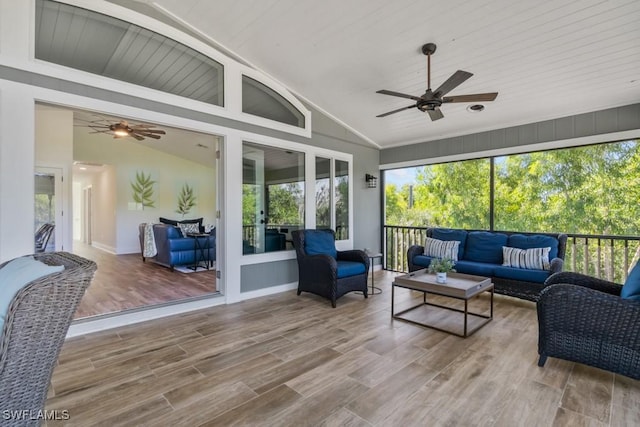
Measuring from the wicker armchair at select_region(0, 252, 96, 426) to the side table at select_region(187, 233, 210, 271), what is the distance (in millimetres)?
5116

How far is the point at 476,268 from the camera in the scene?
4.23m

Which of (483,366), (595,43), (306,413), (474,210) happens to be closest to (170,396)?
(306,413)

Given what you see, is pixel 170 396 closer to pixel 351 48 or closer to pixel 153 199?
pixel 351 48

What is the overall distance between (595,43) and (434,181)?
3284 millimetres

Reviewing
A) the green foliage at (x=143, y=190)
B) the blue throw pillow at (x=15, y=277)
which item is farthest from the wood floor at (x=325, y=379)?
the green foliage at (x=143, y=190)

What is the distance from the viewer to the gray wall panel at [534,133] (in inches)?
159

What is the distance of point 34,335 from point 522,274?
448 cm

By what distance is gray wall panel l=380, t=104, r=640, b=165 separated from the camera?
4031mm

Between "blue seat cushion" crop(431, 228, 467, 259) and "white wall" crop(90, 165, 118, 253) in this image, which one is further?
"white wall" crop(90, 165, 118, 253)

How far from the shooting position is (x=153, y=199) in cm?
895

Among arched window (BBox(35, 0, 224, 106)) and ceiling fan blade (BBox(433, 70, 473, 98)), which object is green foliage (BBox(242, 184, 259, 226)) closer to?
arched window (BBox(35, 0, 224, 106))

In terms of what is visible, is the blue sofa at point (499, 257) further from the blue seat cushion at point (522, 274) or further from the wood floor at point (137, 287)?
the wood floor at point (137, 287)

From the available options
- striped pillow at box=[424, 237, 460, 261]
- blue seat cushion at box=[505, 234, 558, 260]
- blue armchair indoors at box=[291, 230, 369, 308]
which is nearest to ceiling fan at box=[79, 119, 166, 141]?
blue armchair indoors at box=[291, 230, 369, 308]

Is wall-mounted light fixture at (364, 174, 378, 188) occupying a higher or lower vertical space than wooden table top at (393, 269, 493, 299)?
higher
